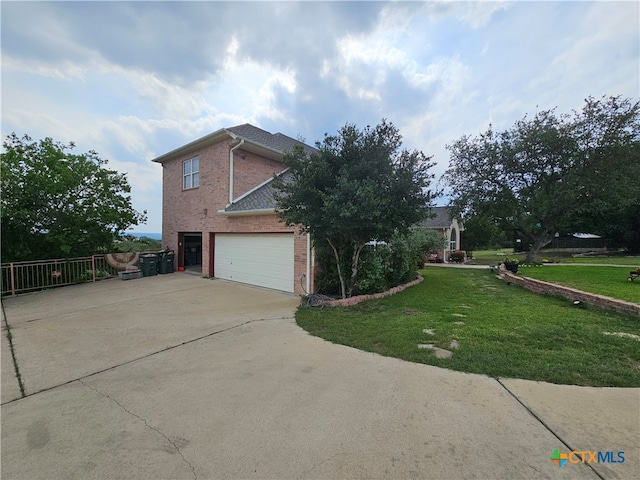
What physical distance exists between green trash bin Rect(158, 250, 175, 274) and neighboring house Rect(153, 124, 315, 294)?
0.52m

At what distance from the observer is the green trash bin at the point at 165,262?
12.9m

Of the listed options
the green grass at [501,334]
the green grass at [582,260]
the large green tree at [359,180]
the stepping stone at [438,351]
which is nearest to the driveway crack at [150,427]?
the green grass at [501,334]

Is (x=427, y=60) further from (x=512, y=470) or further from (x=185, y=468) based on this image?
(x=185, y=468)

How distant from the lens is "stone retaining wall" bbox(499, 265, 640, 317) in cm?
572

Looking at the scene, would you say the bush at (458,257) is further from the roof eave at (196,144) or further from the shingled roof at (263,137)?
the roof eave at (196,144)

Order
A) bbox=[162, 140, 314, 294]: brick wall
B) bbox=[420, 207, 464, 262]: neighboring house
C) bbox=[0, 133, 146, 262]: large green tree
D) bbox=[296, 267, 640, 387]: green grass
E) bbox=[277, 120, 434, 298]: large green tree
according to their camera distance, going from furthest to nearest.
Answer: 1. bbox=[420, 207, 464, 262]: neighboring house
2. bbox=[162, 140, 314, 294]: brick wall
3. bbox=[0, 133, 146, 262]: large green tree
4. bbox=[277, 120, 434, 298]: large green tree
5. bbox=[296, 267, 640, 387]: green grass

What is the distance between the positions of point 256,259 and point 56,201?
840 cm

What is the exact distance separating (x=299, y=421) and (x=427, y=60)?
11720 mm

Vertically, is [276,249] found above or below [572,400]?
above

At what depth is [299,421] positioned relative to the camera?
2.53 metres

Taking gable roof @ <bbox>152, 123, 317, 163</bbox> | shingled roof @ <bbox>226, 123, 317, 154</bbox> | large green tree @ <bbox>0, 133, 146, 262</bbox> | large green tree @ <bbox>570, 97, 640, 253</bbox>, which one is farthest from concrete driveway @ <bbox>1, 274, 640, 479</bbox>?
large green tree @ <bbox>570, 97, 640, 253</bbox>

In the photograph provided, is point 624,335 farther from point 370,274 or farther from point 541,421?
point 370,274

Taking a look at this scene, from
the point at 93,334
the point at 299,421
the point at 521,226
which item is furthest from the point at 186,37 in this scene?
the point at 521,226

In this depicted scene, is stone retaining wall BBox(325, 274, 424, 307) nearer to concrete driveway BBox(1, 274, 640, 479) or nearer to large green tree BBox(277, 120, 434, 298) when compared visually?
large green tree BBox(277, 120, 434, 298)
